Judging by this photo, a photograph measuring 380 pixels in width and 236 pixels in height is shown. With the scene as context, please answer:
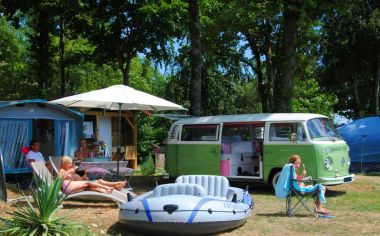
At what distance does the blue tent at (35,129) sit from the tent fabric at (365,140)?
10064 millimetres

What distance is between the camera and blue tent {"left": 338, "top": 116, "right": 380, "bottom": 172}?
18797 mm

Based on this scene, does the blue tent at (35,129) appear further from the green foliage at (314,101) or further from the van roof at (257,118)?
the green foliage at (314,101)

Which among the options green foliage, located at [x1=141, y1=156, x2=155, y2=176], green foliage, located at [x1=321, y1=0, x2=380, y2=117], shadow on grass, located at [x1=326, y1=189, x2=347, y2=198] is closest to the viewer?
shadow on grass, located at [x1=326, y1=189, x2=347, y2=198]

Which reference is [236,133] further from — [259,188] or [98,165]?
[98,165]

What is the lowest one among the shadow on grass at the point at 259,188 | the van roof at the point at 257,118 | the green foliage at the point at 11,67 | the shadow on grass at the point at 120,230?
the shadow on grass at the point at 120,230

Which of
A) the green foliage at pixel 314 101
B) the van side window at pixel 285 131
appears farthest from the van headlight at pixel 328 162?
the green foliage at pixel 314 101

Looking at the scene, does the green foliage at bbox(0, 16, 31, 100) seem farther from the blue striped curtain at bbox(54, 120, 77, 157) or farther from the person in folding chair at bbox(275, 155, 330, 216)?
the person in folding chair at bbox(275, 155, 330, 216)

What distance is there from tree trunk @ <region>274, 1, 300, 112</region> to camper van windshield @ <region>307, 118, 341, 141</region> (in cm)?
334

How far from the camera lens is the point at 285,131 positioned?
13164mm

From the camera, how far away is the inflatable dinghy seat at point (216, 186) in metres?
9.20

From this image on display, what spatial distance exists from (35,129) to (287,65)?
803 centimetres

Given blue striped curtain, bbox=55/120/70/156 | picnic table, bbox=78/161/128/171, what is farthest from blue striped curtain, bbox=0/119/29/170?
picnic table, bbox=78/161/128/171

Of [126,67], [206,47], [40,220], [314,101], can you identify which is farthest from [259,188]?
[314,101]

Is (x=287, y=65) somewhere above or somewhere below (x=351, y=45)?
below
